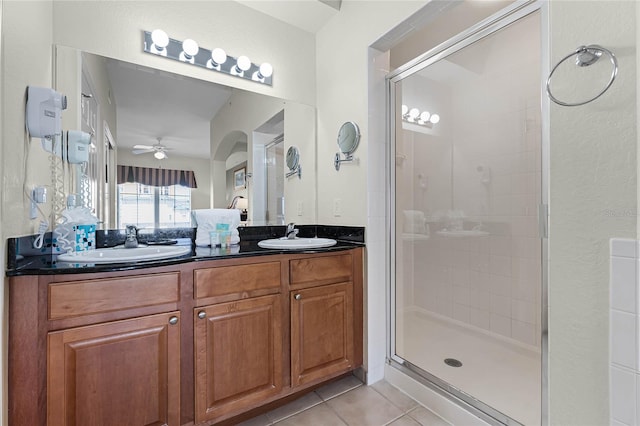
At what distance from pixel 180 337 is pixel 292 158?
57.5 inches

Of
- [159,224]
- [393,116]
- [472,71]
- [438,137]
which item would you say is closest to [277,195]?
[159,224]

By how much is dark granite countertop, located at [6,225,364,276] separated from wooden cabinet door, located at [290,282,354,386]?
255 millimetres

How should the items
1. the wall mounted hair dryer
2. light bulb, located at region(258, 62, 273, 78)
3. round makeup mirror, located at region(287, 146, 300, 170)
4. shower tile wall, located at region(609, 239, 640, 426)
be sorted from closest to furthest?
shower tile wall, located at region(609, 239, 640, 426)
the wall mounted hair dryer
light bulb, located at region(258, 62, 273, 78)
round makeup mirror, located at region(287, 146, 300, 170)

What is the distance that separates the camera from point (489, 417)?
143 centimetres

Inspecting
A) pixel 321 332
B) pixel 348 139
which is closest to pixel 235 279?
pixel 321 332

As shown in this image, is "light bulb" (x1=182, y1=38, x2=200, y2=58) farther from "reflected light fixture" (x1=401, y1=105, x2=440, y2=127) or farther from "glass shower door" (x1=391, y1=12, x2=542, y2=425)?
"reflected light fixture" (x1=401, y1=105, x2=440, y2=127)

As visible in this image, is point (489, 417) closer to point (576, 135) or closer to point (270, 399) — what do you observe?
point (270, 399)

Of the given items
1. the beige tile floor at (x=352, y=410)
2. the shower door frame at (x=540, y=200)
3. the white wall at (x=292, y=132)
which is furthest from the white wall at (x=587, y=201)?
the white wall at (x=292, y=132)

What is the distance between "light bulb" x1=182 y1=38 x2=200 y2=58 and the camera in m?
1.82

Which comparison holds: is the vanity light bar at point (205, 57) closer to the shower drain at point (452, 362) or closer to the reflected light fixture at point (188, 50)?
the reflected light fixture at point (188, 50)

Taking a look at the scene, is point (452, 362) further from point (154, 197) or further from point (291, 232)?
point (154, 197)

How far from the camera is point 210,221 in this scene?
1.82 m

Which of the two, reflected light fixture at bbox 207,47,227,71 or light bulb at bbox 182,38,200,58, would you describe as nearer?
light bulb at bbox 182,38,200,58

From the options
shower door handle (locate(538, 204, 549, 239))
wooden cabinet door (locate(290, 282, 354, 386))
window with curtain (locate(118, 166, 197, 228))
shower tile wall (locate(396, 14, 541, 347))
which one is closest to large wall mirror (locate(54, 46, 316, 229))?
window with curtain (locate(118, 166, 197, 228))
